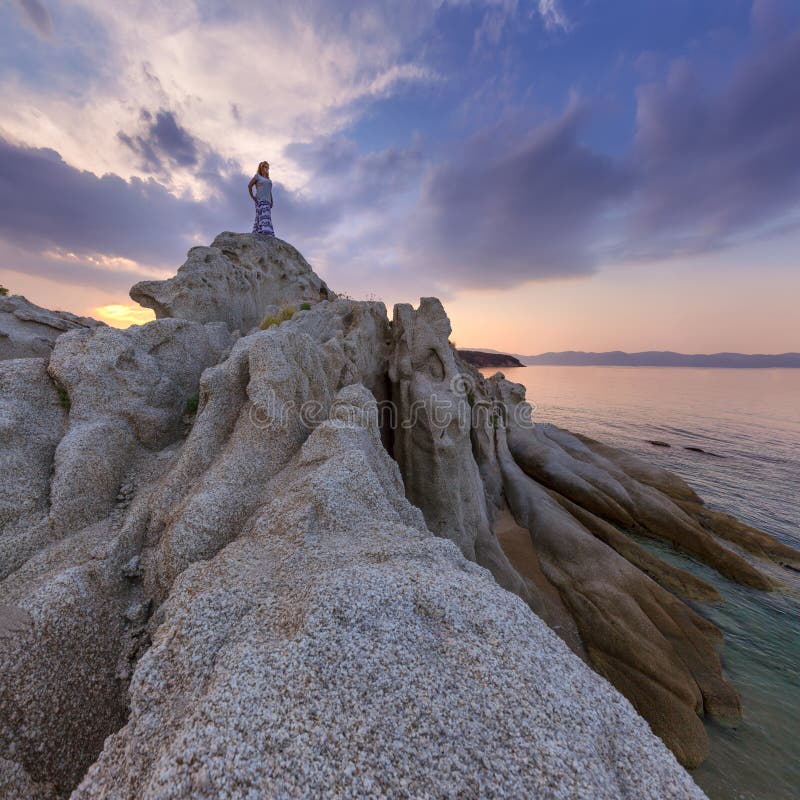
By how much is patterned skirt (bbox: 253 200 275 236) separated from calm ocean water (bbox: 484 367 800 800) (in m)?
32.1

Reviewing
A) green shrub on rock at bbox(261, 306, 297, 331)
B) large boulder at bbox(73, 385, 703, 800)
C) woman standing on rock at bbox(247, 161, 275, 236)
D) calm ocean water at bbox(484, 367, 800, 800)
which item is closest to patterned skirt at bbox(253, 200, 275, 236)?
woman standing on rock at bbox(247, 161, 275, 236)

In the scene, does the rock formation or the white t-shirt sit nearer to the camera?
the rock formation

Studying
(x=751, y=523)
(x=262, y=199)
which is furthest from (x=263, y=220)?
(x=751, y=523)

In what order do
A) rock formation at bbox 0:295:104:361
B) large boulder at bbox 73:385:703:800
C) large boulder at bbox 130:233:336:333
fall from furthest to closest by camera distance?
large boulder at bbox 130:233:336:333, rock formation at bbox 0:295:104:361, large boulder at bbox 73:385:703:800

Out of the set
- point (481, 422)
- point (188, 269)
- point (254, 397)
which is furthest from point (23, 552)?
point (481, 422)

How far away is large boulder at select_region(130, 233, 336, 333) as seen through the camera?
16.4 m

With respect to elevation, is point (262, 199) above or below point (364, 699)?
above

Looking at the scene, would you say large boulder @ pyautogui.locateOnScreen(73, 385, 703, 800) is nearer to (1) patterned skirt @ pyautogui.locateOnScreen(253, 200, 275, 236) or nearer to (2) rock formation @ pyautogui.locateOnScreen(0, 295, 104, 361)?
(2) rock formation @ pyautogui.locateOnScreen(0, 295, 104, 361)

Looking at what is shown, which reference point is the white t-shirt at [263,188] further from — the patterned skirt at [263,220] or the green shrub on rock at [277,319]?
the green shrub on rock at [277,319]

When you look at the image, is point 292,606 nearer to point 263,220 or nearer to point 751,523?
point 263,220

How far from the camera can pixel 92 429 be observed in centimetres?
875

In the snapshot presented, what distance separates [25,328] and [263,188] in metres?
17.1

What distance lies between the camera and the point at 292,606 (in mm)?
4699

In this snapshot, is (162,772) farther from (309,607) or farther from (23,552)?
(23,552)
